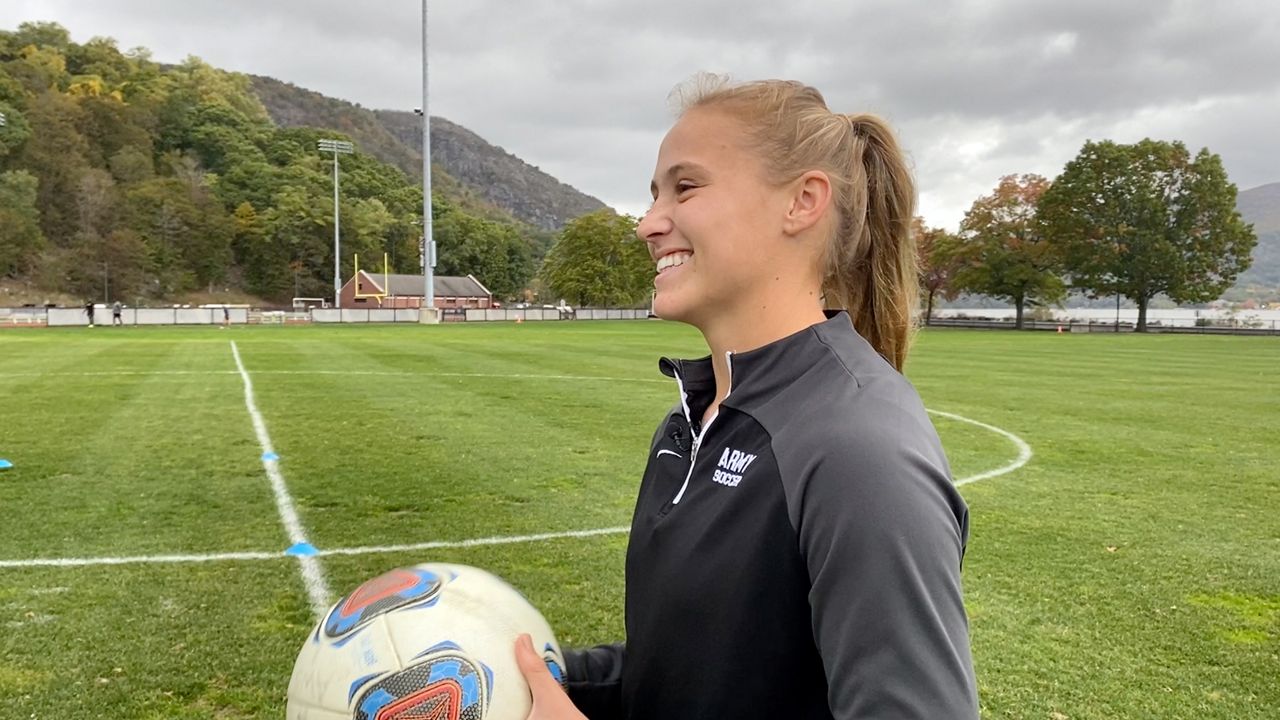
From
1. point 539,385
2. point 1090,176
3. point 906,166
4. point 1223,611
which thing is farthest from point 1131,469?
point 1090,176

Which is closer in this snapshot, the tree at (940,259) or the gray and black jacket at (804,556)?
the gray and black jacket at (804,556)

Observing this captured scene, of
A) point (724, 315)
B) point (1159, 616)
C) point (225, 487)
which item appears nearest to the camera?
point (724, 315)

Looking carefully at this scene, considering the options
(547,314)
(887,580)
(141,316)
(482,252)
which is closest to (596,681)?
(887,580)

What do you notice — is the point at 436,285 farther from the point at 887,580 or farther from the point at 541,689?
the point at 887,580

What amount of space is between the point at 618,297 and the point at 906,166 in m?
85.7

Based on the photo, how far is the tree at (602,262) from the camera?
85.1 m

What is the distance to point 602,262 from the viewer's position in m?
86.1

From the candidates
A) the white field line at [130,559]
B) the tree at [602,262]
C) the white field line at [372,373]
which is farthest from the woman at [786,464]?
the tree at [602,262]

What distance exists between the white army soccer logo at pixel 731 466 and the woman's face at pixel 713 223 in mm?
291

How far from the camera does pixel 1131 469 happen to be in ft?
29.5

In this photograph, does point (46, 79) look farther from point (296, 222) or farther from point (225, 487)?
point (225, 487)

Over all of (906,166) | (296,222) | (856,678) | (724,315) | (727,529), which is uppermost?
(296,222)

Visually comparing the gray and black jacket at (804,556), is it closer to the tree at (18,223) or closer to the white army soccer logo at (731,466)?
the white army soccer logo at (731,466)

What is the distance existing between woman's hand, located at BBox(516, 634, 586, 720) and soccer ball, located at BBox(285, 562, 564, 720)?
0.08ft
